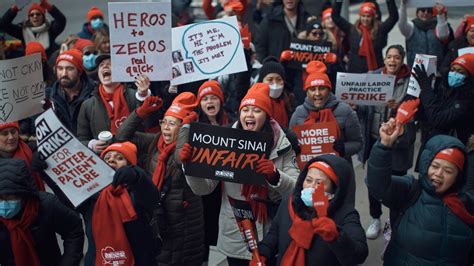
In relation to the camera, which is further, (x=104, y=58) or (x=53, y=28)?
(x=53, y=28)

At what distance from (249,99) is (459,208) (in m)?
1.63

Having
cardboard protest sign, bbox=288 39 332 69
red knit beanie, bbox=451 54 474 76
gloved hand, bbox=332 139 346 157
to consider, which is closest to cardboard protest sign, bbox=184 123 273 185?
gloved hand, bbox=332 139 346 157

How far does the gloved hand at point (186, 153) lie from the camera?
4902mm

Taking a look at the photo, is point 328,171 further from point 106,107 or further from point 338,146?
point 106,107

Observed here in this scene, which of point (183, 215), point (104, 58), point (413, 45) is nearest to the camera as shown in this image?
point (183, 215)

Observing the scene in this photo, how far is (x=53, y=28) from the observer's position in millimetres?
10039

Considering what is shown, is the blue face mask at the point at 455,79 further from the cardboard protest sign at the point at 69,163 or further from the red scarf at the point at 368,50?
the cardboard protest sign at the point at 69,163

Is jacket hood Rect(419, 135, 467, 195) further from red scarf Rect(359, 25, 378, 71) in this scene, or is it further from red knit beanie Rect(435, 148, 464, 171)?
red scarf Rect(359, 25, 378, 71)

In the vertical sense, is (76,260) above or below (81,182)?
below

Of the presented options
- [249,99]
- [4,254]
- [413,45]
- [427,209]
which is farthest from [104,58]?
[413,45]

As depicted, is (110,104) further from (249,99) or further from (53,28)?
(53,28)

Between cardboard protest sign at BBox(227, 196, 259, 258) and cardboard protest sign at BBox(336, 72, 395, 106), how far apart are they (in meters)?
2.46

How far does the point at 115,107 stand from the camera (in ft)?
21.2

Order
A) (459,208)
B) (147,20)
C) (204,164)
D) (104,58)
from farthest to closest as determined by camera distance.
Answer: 1. (104,58)
2. (147,20)
3. (204,164)
4. (459,208)
